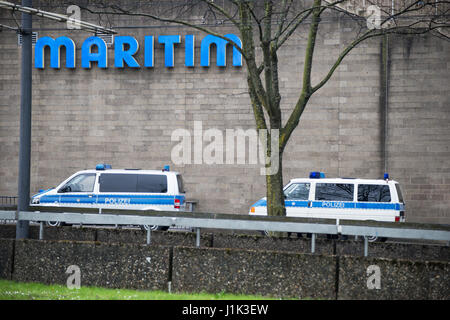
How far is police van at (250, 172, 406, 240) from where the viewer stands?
19562 millimetres

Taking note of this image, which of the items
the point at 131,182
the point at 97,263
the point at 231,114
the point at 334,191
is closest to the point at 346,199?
the point at 334,191

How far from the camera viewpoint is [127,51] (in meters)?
26.0

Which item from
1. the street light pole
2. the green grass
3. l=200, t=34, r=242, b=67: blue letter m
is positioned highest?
l=200, t=34, r=242, b=67: blue letter m

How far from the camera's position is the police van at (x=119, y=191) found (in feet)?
68.1

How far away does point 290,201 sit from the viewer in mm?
20188

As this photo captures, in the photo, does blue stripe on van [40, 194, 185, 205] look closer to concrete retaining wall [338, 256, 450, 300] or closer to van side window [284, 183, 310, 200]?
van side window [284, 183, 310, 200]

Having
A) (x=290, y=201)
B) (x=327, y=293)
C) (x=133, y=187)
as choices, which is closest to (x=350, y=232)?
(x=327, y=293)

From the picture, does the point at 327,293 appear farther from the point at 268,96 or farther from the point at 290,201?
the point at 290,201

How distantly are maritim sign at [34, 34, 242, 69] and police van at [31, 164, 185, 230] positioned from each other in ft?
20.9

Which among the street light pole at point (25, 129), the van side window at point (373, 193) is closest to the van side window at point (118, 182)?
the van side window at point (373, 193)

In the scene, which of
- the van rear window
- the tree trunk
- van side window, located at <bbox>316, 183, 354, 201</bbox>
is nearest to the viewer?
the tree trunk

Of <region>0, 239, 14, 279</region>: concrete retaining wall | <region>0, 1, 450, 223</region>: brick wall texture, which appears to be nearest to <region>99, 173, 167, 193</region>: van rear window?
<region>0, 1, 450, 223</region>: brick wall texture

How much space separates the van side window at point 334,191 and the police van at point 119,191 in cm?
455

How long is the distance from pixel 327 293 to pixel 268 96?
6.56 meters
